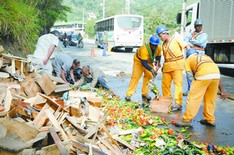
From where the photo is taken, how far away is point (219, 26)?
48.2 feet

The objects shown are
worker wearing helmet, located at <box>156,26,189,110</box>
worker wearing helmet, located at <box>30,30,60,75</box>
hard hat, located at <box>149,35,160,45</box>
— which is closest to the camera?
worker wearing helmet, located at <box>156,26,189,110</box>

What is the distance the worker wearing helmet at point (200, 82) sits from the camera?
19.6ft

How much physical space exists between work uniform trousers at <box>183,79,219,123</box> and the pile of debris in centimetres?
144

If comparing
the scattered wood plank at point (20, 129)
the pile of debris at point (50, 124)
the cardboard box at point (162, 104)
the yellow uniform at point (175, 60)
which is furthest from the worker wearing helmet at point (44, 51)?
the scattered wood plank at point (20, 129)

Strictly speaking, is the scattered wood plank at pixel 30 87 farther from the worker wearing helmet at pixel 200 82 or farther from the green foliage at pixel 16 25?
the green foliage at pixel 16 25

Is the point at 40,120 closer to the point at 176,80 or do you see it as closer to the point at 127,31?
the point at 176,80

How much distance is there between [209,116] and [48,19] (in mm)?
16088

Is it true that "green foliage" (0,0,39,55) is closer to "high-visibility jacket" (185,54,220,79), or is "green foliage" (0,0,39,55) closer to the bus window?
"high-visibility jacket" (185,54,220,79)

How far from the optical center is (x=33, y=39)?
12031 millimetres

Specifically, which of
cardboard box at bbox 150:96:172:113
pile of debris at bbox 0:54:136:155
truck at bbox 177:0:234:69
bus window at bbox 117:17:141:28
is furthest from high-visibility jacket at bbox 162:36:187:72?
bus window at bbox 117:17:141:28

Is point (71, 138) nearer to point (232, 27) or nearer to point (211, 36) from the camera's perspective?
point (232, 27)

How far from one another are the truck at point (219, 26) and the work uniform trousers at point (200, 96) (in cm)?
818

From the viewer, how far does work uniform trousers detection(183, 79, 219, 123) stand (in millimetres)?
6016

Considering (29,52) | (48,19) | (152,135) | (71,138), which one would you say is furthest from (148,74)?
(48,19)
